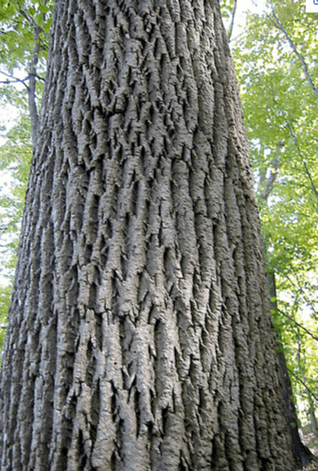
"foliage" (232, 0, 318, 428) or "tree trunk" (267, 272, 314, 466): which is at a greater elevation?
"foliage" (232, 0, 318, 428)

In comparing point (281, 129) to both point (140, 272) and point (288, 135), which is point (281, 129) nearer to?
point (288, 135)

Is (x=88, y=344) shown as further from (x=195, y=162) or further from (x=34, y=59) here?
(x=34, y=59)

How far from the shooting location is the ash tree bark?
4.10 feet

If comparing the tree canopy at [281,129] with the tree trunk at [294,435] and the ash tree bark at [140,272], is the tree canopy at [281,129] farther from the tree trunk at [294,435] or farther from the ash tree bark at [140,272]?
the ash tree bark at [140,272]

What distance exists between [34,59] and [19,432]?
7.57 meters

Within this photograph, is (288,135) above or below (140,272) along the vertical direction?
above

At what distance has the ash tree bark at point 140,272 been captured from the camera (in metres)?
1.25

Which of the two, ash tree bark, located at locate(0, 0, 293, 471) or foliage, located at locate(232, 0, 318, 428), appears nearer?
ash tree bark, located at locate(0, 0, 293, 471)

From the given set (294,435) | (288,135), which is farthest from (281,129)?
(294,435)

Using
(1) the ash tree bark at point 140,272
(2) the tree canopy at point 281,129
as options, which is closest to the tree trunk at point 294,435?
(2) the tree canopy at point 281,129

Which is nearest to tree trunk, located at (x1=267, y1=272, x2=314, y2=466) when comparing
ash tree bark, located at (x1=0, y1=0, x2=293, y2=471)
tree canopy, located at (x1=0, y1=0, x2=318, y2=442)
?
tree canopy, located at (x1=0, y1=0, x2=318, y2=442)

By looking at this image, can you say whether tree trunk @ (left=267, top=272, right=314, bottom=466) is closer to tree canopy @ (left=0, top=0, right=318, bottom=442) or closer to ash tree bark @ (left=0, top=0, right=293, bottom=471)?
tree canopy @ (left=0, top=0, right=318, bottom=442)

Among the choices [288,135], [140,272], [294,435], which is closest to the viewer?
[140,272]

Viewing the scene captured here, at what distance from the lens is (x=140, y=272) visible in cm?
139
